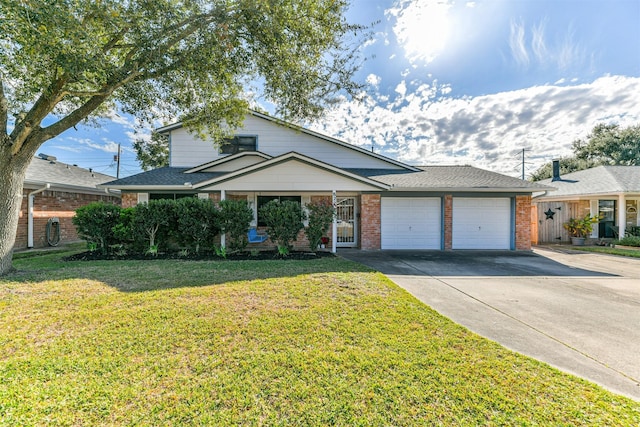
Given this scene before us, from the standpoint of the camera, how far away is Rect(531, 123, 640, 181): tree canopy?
26.9 m

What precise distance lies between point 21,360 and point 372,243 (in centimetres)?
962

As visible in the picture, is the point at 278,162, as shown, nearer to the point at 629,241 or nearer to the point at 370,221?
the point at 370,221

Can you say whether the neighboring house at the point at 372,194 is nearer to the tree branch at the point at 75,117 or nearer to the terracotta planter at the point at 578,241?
the tree branch at the point at 75,117

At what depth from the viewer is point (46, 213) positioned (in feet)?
36.3

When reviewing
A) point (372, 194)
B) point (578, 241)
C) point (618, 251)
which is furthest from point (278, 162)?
point (578, 241)

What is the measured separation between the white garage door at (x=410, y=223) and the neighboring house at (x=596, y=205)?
6.49 meters

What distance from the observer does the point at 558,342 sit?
335cm

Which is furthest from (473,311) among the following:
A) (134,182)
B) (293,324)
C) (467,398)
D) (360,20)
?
(134,182)

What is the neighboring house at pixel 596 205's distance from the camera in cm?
1215

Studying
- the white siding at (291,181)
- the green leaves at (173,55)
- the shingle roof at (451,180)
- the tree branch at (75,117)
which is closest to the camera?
the green leaves at (173,55)

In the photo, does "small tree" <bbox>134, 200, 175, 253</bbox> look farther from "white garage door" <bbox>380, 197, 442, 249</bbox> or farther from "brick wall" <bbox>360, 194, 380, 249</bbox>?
"white garage door" <bbox>380, 197, 442, 249</bbox>

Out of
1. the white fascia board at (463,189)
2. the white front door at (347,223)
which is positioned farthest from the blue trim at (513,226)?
the white front door at (347,223)

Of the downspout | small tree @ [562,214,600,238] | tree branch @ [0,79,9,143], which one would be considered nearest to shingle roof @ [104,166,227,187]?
the downspout

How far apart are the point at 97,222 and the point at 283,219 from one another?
20.1 ft
